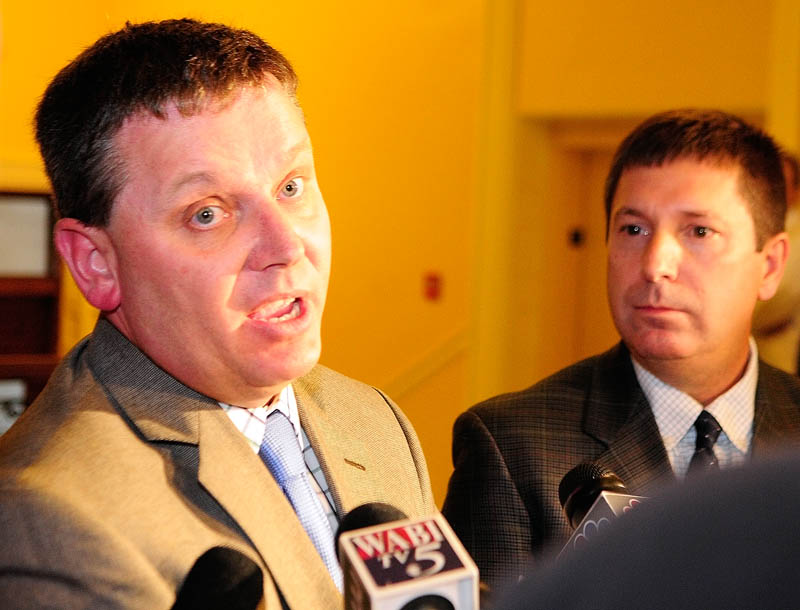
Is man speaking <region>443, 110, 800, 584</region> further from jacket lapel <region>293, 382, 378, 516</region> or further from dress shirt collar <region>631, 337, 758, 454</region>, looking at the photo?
jacket lapel <region>293, 382, 378, 516</region>

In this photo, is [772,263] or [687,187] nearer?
[687,187]

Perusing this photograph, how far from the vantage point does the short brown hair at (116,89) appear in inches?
39.4

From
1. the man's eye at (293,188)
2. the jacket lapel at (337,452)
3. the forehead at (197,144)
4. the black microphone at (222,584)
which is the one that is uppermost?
the forehead at (197,144)

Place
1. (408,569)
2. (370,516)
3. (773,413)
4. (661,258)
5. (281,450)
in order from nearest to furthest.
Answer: (408,569)
(370,516)
(281,450)
(661,258)
(773,413)

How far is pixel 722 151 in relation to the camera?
5.50 feet

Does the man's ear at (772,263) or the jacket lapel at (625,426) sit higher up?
the man's ear at (772,263)

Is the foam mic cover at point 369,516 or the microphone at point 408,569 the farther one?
the foam mic cover at point 369,516

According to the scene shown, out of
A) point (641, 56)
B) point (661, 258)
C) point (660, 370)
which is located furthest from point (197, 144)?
point (641, 56)

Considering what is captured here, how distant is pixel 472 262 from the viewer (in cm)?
456

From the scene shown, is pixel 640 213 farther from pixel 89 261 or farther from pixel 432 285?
pixel 432 285

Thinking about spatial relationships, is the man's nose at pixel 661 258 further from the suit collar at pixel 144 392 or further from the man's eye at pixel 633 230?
the suit collar at pixel 144 392

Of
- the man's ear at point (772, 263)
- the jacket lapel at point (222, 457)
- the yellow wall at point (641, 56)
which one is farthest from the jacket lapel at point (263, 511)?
the yellow wall at point (641, 56)

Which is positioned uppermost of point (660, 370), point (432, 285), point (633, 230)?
point (633, 230)

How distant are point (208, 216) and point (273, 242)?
0.07 meters
